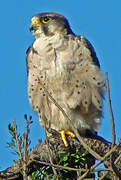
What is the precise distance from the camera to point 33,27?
5.95 m

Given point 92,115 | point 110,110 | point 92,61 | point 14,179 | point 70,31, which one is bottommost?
point 110,110

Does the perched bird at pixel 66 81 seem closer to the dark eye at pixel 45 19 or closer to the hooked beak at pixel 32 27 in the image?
the hooked beak at pixel 32 27

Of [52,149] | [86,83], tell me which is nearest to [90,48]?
[86,83]

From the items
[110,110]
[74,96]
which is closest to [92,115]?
[74,96]

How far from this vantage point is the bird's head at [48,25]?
598 centimetres

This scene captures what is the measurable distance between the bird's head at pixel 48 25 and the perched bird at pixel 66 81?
31 millimetres

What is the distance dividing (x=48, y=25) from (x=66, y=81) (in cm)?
96

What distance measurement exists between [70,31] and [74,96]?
1.04 meters

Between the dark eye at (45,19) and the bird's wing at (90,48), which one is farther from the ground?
the dark eye at (45,19)

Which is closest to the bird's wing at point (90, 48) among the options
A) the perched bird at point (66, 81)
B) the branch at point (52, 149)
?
the perched bird at point (66, 81)

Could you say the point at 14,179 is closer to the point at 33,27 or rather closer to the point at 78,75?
the point at 78,75

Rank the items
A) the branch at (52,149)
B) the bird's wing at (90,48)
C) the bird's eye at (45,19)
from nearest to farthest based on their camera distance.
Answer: the branch at (52,149), the bird's wing at (90,48), the bird's eye at (45,19)

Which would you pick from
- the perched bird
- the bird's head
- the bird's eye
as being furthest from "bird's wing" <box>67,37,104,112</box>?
the bird's eye

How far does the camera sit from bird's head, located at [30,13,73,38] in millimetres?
5983
